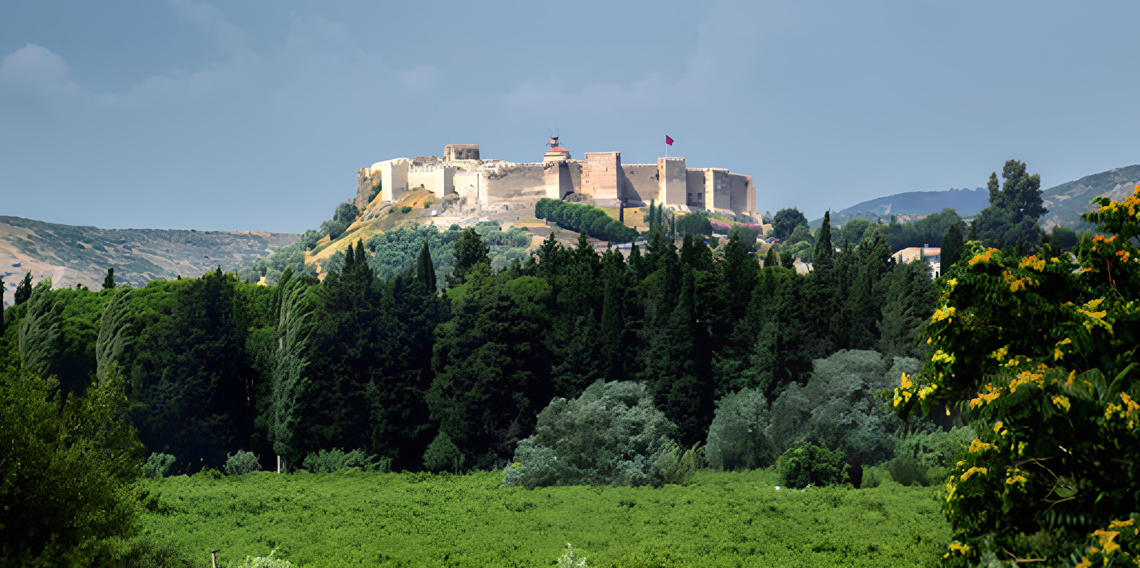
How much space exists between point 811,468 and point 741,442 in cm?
334

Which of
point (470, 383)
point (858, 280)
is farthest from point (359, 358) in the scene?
point (858, 280)

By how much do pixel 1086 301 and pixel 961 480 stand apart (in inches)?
109

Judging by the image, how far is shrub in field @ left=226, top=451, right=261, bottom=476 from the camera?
3089 centimetres

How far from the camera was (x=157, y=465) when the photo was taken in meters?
30.5

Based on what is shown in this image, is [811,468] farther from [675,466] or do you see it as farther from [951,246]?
[951,246]

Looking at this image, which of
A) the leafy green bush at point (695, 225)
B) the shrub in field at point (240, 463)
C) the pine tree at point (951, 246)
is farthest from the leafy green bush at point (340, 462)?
the leafy green bush at point (695, 225)

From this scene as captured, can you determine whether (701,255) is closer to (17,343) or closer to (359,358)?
(359,358)

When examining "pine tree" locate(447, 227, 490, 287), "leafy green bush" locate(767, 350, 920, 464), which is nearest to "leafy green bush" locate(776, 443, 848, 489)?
"leafy green bush" locate(767, 350, 920, 464)

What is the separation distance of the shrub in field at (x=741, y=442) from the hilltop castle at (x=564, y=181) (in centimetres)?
7915

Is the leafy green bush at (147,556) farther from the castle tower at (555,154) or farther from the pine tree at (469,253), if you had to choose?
the castle tower at (555,154)

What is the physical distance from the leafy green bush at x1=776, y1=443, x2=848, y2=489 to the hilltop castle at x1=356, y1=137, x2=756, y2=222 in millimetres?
82287

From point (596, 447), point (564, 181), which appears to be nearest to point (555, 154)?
point (564, 181)

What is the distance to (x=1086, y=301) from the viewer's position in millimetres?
11797

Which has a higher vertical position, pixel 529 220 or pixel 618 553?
pixel 529 220
